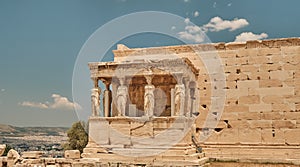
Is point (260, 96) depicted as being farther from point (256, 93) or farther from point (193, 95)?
point (193, 95)

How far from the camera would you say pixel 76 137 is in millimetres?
26781

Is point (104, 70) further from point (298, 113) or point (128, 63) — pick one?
point (298, 113)

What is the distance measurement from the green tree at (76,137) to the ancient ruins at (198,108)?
36.9ft

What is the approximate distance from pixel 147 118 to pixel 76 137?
14.5m

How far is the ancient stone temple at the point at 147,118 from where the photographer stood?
1317 cm

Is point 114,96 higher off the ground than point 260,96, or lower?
higher

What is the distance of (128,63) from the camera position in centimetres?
1427

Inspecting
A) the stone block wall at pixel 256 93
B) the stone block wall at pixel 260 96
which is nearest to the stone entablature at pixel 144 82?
the stone block wall at pixel 256 93

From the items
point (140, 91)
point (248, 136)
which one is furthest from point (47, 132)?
point (248, 136)

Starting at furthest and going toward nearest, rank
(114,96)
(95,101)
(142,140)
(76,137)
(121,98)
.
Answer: (76,137), (114,96), (95,101), (121,98), (142,140)

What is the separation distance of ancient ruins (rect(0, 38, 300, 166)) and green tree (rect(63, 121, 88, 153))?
36.9ft

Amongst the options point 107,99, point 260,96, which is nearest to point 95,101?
point 107,99

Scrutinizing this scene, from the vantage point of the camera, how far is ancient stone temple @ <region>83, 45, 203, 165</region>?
13.2m

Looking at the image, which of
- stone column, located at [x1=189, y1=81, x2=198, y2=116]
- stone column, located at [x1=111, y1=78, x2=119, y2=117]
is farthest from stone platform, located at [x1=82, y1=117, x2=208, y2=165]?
stone column, located at [x1=111, y1=78, x2=119, y2=117]
